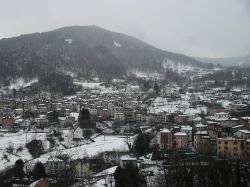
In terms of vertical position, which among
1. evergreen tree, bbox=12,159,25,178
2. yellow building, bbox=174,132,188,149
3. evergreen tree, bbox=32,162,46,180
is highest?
yellow building, bbox=174,132,188,149

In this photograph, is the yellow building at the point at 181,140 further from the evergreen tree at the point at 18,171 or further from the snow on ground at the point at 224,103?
the snow on ground at the point at 224,103

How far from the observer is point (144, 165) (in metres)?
16.0

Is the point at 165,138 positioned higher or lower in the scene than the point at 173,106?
lower

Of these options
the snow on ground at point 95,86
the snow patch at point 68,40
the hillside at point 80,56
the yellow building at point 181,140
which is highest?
the snow patch at point 68,40

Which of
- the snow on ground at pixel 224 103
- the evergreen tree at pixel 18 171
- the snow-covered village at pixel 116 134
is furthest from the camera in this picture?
the snow on ground at pixel 224 103

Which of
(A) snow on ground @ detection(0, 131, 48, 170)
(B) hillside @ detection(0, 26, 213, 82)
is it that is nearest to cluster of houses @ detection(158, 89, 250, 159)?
(A) snow on ground @ detection(0, 131, 48, 170)

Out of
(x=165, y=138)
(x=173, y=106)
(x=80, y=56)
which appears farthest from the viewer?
(x=80, y=56)

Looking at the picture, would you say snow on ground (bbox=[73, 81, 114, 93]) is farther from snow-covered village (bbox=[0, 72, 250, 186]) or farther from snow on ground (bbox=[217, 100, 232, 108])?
snow on ground (bbox=[217, 100, 232, 108])

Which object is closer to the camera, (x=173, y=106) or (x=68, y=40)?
(x=173, y=106)

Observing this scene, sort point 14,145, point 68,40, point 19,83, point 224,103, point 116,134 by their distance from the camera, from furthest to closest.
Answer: point 68,40
point 19,83
point 224,103
point 116,134
point 14,145

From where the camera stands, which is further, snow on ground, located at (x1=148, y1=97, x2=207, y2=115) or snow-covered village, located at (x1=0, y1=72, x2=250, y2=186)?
snow on ground, located at (x1=148, y1=97, x2=207, y2=115)

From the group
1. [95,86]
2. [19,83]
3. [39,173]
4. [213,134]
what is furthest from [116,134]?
[19,83]

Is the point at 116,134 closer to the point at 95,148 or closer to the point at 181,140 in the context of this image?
the point at 95,148

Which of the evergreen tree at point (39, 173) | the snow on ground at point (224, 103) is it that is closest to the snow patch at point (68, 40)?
the snow on ground at point (224, 103)
